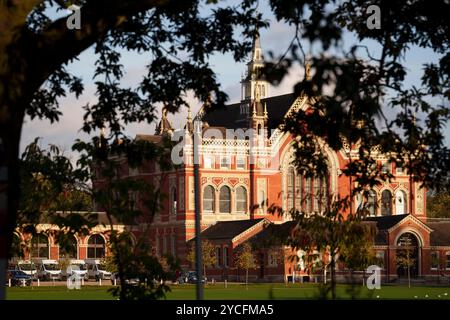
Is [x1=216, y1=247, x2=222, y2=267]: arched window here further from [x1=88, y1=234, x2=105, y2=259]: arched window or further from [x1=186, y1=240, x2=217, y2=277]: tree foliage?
[x1=88, y1=234, x2=105, y2=259]: arched window

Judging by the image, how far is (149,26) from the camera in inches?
669

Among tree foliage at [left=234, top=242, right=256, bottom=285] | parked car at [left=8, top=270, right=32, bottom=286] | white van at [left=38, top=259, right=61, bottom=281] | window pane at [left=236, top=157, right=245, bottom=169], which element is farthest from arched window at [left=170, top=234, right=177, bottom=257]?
parked car at [left=8, top=270, right=32, bottom=286]

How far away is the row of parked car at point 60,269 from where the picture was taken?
78812mm

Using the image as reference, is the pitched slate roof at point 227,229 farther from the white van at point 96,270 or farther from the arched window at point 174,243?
the white van at point 96,270

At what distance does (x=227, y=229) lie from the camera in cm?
8444

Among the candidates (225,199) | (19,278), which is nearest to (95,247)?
(225,199)

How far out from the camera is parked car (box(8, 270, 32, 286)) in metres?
71.9

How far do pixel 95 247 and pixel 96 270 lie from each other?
5.87 meters

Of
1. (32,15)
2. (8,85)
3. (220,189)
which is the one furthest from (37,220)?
(220,189)

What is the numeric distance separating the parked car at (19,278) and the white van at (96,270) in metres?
7.86

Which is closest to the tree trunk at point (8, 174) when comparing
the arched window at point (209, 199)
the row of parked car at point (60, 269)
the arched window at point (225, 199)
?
the row of parked car at point (60, 269)

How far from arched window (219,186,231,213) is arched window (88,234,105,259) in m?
9.99
